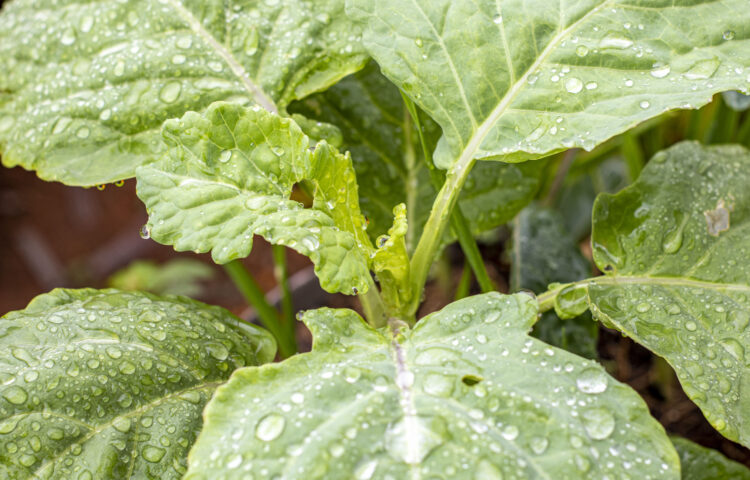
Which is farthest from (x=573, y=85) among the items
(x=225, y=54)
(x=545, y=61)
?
(x=225, y=54)

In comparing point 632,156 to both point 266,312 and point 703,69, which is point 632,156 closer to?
point 703,69

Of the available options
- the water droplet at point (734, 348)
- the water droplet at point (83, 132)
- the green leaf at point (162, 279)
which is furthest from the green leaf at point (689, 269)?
the green leaf at point (162, 279)

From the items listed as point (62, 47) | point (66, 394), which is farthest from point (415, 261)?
point (62, 47)

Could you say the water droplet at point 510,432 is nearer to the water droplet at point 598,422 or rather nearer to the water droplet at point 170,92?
the water droplet at point 598,422

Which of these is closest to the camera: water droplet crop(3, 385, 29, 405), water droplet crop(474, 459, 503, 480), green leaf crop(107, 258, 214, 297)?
water droplet crop(474, 459, 503, 480)

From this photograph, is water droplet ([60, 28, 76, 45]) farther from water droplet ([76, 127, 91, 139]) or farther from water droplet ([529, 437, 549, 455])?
water droplet ([529, 437, 549, 455])

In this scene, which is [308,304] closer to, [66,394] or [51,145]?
[51,145]

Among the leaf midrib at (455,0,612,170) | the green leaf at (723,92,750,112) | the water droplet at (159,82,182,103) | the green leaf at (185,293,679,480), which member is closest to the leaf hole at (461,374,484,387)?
the green leaf at (185,293,679,480)

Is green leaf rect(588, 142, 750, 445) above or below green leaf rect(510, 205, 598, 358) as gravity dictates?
above
